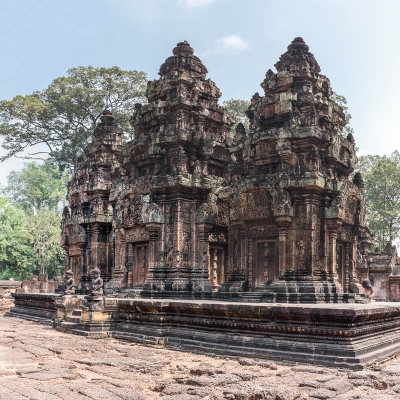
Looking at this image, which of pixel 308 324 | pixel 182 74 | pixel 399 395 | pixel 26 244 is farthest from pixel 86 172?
pixel 26 244

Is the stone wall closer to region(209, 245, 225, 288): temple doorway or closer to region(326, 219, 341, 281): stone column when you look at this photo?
region(209, 245, 225, 288): temple doorway

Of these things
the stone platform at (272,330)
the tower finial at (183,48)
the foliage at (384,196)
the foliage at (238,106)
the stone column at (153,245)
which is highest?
the foliage at (238,106)

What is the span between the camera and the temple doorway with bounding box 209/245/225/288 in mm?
14336

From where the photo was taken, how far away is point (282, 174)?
445 inches

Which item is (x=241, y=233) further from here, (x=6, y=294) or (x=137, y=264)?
(x=6, y=294)

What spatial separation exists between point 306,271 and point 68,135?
2559cm

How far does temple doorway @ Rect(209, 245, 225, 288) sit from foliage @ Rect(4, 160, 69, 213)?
2862 centimetres

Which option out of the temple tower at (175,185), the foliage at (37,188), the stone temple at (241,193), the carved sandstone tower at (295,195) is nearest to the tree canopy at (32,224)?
the foliage at (37,188)

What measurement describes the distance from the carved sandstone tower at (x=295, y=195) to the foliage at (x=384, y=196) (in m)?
20.5

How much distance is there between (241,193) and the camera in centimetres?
1193

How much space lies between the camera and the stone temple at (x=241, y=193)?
11.2m

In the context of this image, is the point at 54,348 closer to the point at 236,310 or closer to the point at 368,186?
the point at 236,310

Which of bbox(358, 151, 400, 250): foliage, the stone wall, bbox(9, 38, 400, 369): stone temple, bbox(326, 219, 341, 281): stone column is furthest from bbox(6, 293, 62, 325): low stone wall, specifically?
Answer: bbox(358, 151, 400, 250): foliage

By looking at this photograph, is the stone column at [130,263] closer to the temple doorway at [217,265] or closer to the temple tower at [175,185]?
the temple tower at [175,185]
